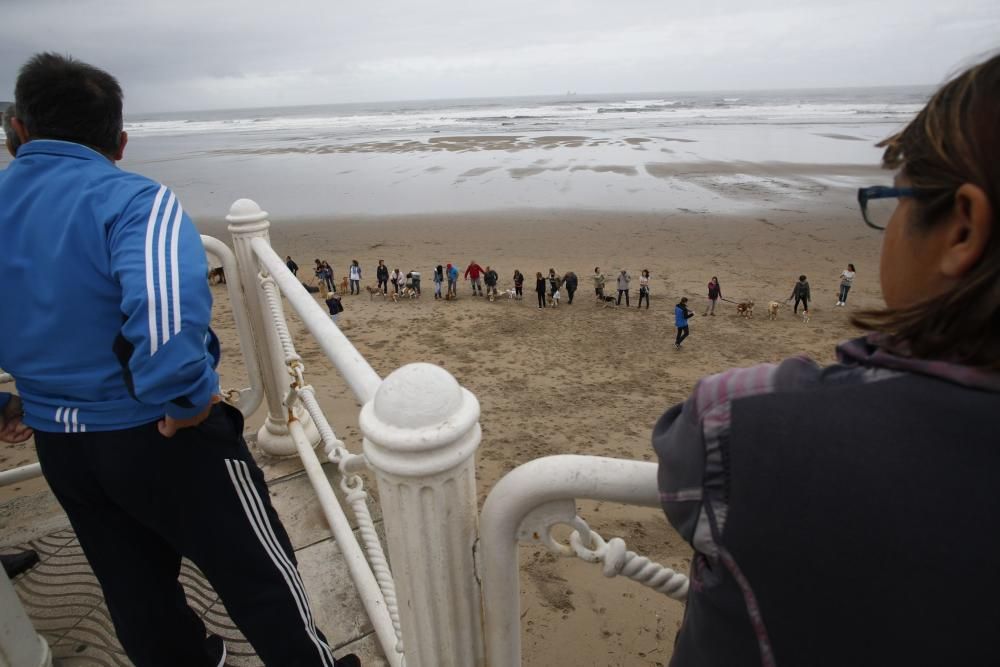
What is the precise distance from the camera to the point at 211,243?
10.4 feet

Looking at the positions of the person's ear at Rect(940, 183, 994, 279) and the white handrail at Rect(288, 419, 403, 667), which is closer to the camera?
the person's ear at Rect(940, 183, 994, 279)

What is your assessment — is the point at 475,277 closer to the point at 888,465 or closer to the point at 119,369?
the point at 119,369

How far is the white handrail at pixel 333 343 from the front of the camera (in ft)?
4.60

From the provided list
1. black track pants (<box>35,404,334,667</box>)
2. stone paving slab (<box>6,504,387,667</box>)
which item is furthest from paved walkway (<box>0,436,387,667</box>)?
black track pants (<box>35,404,334,667</box>)

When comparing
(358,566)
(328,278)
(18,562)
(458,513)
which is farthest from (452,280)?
(458,513)

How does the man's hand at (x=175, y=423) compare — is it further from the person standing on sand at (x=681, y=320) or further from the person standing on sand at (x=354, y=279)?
the person standing on sand at (x=354, y=279)

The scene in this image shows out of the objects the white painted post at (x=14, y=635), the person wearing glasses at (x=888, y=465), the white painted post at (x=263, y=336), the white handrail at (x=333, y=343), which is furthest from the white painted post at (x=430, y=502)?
the white painted post at (x=263, y=336)

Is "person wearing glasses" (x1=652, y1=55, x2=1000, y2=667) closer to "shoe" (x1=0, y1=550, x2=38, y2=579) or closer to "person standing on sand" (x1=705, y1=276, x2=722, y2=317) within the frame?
"shoe" (x1=0, y1=550, x2=38, y2=579)

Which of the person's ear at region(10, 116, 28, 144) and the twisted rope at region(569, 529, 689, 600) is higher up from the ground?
the person's ear at region(10, 116, 28, 144)

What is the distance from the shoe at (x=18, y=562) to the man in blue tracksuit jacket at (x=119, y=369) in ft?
5.48

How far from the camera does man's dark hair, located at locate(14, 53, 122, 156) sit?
168 cm

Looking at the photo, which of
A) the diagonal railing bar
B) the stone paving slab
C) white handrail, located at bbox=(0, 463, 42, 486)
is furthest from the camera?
white handrail, located at bbox=(0, 463, 42, 486)

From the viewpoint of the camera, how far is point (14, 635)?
2.23m

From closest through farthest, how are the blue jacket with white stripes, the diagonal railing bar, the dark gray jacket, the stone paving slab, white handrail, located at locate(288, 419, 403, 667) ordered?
the dark gray jacket, the blue jacket with white stripes, the diagonal railing bar, white handrail, located at locate(288, 419, 403, 667), the stone paving slab
